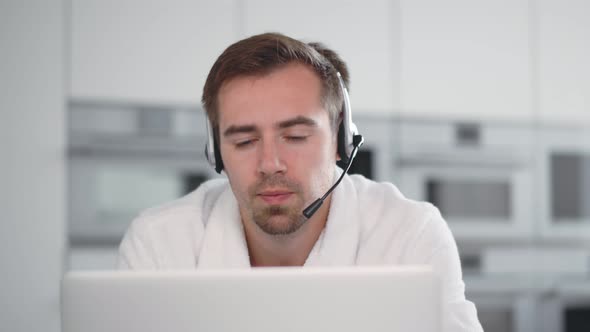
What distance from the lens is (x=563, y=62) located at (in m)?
3.17

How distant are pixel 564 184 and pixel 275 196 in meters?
2.14

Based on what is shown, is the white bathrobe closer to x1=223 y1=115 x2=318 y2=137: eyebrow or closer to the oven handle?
x1=223 y1=115 x2=318 y2=137: eyebrow

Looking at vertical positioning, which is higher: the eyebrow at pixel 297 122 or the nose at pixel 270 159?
the eyebrow at pixel 297 122

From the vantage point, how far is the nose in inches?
51.5

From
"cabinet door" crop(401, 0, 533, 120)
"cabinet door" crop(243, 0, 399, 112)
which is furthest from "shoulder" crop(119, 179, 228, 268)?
"cabinet door" crop(401, 0, 533, 120)

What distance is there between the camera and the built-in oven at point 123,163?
261 centimetres

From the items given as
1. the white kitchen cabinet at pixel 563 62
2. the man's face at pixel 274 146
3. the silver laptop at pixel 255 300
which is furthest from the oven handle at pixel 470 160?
the silver laptop at pixel 255 300

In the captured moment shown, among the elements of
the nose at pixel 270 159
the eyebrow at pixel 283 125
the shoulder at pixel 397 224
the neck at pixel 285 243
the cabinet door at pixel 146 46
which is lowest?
the neck at pixel 285 243

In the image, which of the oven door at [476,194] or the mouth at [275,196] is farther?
the oven door at [476,194]

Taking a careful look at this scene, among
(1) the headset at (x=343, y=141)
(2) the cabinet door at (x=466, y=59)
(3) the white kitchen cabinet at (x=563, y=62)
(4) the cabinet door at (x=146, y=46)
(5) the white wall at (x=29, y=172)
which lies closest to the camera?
(1) the headset at (x=343, y=141)

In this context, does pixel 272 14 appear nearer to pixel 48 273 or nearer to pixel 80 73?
pixel 80 73

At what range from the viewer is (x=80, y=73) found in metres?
2.65

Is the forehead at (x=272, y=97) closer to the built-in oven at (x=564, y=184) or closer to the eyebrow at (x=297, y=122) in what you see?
the eyebrow at (x=297, y=122)

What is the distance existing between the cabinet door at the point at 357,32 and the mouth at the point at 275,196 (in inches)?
63.3
